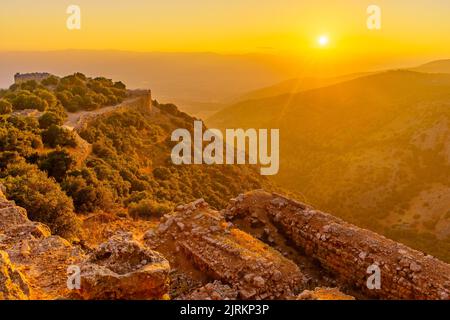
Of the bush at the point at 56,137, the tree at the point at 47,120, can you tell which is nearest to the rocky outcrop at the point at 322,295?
the bush at the point at 56,137

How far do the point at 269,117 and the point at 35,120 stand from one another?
68993 mm

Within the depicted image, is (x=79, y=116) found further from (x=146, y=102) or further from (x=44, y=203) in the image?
(x=44, y=203)

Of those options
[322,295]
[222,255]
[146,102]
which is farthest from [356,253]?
[146,102]

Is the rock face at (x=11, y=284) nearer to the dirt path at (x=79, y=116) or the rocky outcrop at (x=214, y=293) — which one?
the rocky outcrop at (x=214, y=293)

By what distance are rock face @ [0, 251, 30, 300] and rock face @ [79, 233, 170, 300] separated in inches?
36.4

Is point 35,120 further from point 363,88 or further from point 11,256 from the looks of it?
point 363,88

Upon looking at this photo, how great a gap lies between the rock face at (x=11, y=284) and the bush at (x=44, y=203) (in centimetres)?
524

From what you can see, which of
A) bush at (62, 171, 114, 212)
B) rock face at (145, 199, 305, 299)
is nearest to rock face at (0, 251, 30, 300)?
rock face at (145, 199, 305, 299)

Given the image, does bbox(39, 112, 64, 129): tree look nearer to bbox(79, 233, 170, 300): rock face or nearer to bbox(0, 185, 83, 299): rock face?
bbox(0, 185, 83, 299): rock face

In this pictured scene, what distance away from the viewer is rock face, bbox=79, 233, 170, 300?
603 centimetres

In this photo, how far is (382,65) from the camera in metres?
146

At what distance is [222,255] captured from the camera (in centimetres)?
892

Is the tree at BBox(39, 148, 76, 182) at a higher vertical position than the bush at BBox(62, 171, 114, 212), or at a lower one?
higher
